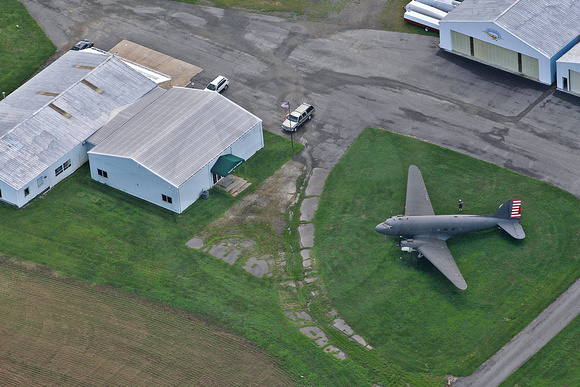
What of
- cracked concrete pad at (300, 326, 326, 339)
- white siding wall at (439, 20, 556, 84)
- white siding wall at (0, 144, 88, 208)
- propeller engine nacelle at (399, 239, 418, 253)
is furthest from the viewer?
white siding wall at (439, 20, 556, 84)

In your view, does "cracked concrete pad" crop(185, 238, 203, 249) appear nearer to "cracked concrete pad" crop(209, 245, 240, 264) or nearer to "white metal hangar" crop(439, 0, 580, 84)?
"cracked concrete pad" crop(209, 245, 240, 264)

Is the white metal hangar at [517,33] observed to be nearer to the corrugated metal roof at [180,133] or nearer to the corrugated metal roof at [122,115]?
the corrugated metal roof at [180,133]

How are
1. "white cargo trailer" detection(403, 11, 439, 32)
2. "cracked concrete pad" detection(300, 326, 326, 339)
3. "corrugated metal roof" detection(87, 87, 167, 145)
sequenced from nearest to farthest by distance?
"cracked concrete pad" detection(300, 326, 326, 339)
"corrugated metal roof" detection(87, 87, 167, 145)
"white cargo trailer" detection(403, 11, 439, 32)

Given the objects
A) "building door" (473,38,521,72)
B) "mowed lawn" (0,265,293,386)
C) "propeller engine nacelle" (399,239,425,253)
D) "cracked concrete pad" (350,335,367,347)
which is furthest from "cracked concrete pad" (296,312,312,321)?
"building door" (473,38,521,72)

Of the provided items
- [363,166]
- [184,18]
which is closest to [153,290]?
[363,166]

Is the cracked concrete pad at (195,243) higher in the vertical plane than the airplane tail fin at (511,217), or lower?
lower

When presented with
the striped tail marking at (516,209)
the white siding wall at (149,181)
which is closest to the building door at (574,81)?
the striped tail marking at (516,209)

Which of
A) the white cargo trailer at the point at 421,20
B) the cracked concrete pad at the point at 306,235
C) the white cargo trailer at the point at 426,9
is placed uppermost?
the white cargo trailer at the point at 426,9

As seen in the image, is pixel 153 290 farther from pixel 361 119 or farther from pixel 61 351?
pixel 361 119
